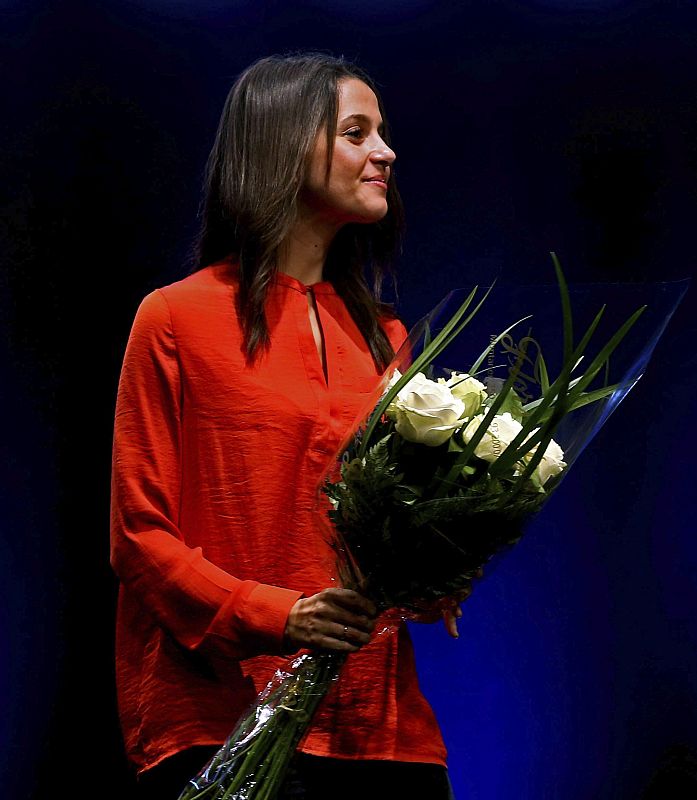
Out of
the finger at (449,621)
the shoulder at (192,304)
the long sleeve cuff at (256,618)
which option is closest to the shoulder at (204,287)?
the shoulder at (192,304)

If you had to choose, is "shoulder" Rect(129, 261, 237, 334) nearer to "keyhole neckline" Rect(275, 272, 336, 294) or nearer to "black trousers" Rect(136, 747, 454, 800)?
"keyhole neckline" Rect(275, 272, 336, 294)

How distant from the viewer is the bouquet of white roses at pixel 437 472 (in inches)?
50.8

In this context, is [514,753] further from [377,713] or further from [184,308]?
[184,308]

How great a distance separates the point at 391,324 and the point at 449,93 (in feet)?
2.15

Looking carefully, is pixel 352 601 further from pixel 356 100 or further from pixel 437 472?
pixel 356 100

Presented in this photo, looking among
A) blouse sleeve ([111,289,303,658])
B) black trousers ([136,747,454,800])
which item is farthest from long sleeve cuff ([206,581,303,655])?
black trousers ([136,747,454,800])

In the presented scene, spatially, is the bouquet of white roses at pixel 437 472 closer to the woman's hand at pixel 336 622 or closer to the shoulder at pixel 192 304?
the woman's hand at pixel 336 622

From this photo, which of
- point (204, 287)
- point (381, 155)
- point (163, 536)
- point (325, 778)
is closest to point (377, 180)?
point (381, 155)

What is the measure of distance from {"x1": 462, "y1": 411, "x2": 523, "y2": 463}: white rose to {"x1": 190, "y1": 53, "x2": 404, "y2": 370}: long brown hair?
0.40 meters

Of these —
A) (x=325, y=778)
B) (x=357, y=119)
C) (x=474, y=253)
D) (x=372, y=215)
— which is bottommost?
(x=325, y=778)

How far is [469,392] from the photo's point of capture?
134 cm

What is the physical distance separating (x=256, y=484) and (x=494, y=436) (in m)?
0.38

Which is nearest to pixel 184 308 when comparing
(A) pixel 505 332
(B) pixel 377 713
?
(A) pixel 505 332

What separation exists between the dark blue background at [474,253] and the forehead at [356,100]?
55 centimetres
